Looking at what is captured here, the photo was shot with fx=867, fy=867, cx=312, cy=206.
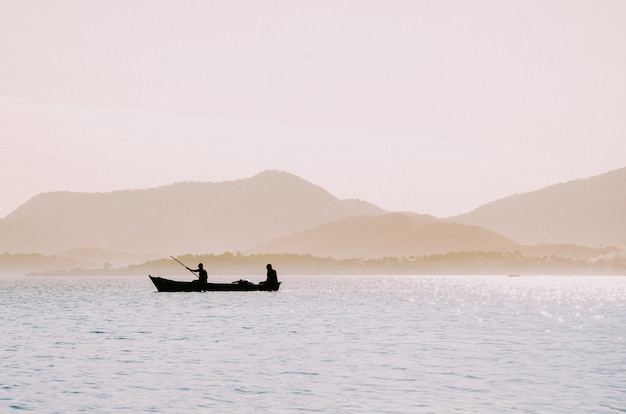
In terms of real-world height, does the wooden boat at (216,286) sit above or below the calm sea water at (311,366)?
above

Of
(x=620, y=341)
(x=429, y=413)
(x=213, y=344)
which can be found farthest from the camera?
(x=620, y=341)

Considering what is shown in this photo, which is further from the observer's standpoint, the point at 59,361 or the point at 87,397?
the point at 59,361

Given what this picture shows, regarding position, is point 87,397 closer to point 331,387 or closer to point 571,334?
point 331,387

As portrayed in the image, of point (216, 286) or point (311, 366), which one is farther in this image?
point (216, 286)

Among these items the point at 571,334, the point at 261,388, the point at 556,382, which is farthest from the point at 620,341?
the point at 261,388

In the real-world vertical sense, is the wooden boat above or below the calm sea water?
above

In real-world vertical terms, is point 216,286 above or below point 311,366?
above

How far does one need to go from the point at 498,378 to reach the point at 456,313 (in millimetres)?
51949

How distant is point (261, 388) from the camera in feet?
108

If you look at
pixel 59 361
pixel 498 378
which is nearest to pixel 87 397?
pixel 59 361

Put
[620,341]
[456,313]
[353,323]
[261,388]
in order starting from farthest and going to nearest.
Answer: [456,313], [353,323], [620,341], [261,388]

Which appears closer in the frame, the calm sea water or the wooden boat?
the calm sea water

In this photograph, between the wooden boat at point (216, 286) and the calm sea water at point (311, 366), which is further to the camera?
the wooden boat at point (216, 286)

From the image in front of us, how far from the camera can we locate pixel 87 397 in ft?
102
